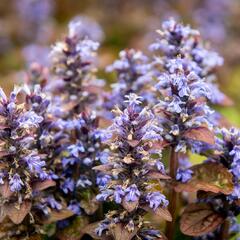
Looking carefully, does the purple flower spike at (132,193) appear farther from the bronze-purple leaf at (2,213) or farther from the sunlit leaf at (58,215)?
the bronze-purple leaf at (2,213)

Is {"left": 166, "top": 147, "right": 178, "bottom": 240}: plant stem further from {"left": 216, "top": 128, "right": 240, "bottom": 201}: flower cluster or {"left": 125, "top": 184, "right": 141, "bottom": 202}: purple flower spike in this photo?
{"left": 125, "top": 184, "right": 141, "bottom": 202}: purple flower spike

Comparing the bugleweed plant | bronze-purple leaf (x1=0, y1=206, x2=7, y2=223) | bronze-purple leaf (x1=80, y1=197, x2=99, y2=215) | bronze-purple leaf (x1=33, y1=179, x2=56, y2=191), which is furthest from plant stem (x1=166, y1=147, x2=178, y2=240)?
bronze-purple leaf (x1=0, y1=206, x2=7, y2=223)

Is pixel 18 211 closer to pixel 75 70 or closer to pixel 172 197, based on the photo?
pixel 172 197

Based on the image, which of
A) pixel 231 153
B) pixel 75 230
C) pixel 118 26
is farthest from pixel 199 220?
pixel 118 26

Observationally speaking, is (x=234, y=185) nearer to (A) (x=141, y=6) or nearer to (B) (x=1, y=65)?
(B) (x=1, y=65)

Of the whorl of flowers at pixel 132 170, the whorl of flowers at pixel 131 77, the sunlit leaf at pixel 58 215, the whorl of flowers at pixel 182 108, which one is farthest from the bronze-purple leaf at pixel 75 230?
the whorl of flowers at pixel 131 77

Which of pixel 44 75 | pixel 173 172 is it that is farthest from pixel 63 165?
pixel 44 75
